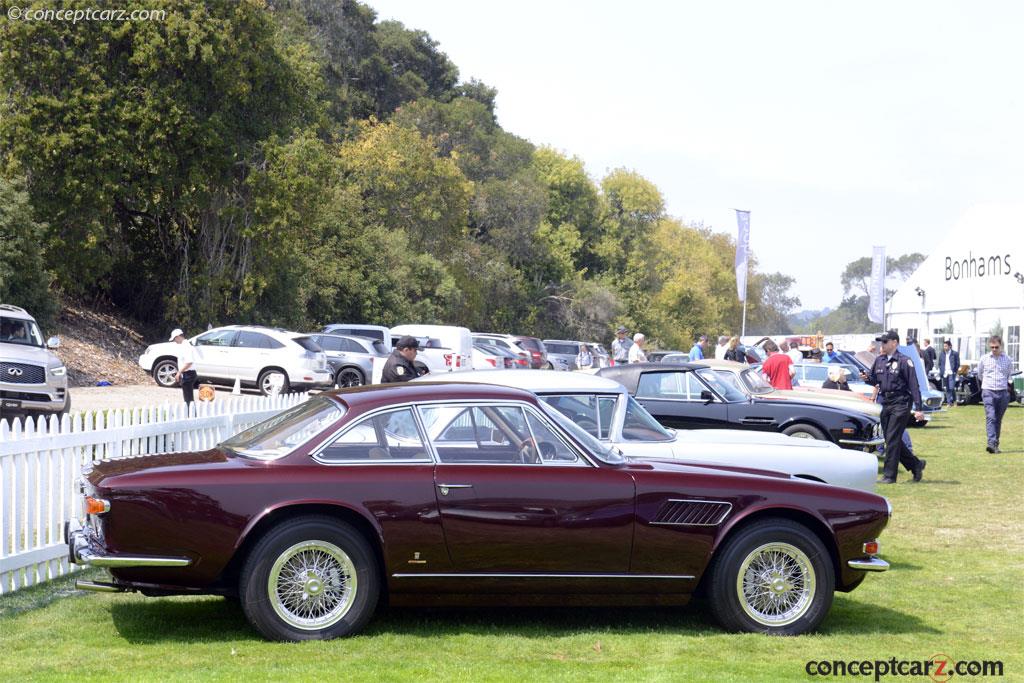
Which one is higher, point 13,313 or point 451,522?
point 13,313

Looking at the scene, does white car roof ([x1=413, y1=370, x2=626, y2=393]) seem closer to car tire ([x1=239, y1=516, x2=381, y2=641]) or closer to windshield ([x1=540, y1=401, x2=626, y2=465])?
windshield ([x1=540, y1=401, x2=626, y2=465])

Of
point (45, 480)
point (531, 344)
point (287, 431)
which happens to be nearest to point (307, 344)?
point (531, 344)

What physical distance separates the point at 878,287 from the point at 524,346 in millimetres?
14960

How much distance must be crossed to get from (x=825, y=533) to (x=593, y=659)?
1710mm

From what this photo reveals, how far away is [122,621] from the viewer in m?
7.35

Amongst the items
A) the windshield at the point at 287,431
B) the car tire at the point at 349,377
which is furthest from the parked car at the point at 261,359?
the windshield at the point at 287,431

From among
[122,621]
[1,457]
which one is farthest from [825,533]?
[1,457]

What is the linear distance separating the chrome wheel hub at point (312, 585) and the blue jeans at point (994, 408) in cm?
1609

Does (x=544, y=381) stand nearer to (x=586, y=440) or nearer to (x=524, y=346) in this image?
(x=586, y=440)

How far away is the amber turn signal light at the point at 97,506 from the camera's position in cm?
663

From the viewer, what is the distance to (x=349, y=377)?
3209 centimetres

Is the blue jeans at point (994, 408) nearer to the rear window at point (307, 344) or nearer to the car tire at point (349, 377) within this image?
the rear window at point (307, 344)

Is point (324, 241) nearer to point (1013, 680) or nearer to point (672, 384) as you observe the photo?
point (672, 384)

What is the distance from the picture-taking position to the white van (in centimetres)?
3381
